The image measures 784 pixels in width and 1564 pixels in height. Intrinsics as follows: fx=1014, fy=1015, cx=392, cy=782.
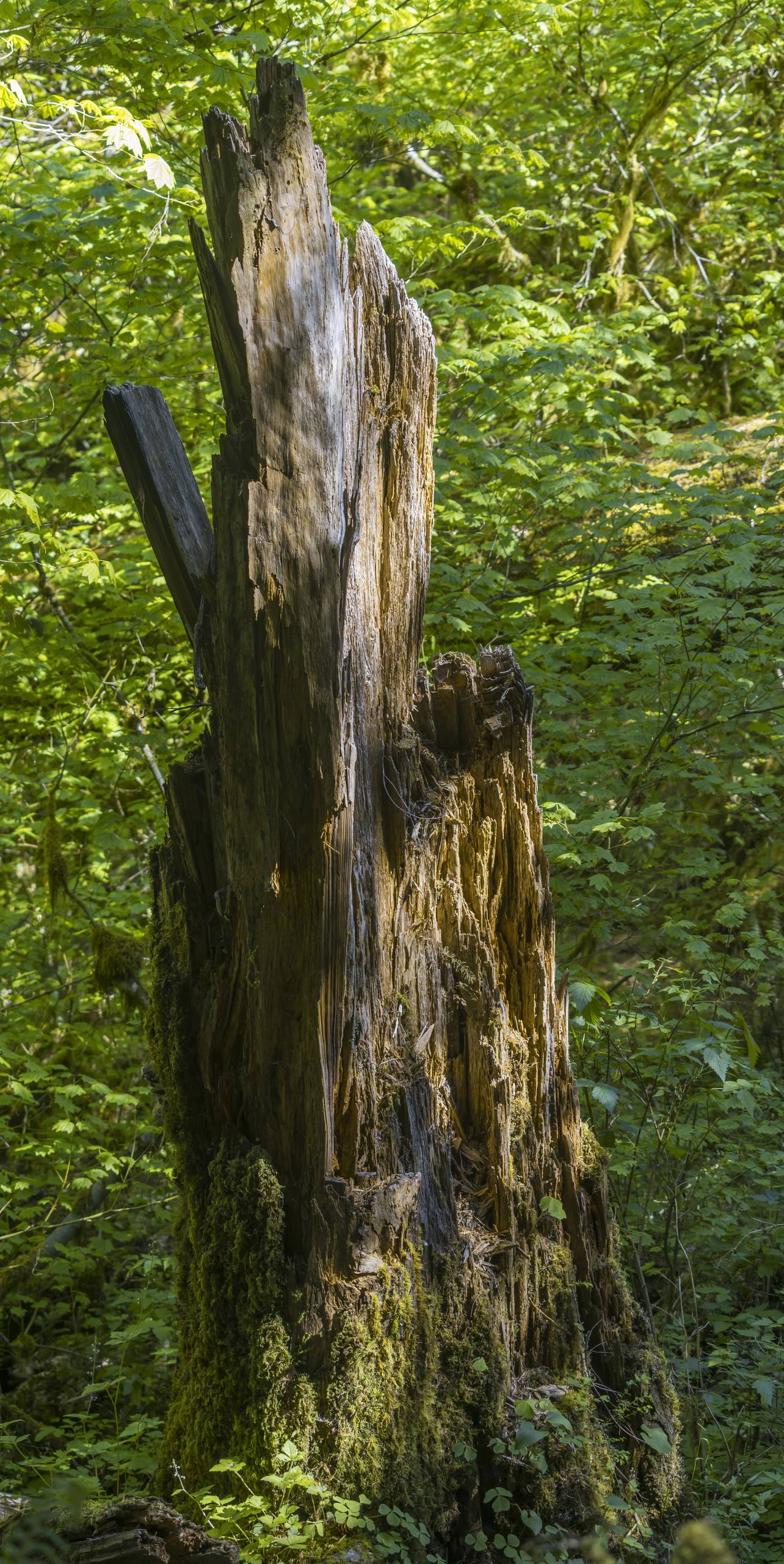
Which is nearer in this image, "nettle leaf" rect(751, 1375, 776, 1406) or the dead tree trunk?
the dead tree trunk

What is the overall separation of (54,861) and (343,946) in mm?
3433

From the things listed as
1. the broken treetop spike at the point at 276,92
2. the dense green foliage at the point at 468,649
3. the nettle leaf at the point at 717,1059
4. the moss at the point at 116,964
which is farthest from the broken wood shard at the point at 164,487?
the moss at the point at 116,964

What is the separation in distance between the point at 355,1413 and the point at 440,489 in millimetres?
5092

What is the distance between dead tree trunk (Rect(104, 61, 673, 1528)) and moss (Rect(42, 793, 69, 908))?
2973mm

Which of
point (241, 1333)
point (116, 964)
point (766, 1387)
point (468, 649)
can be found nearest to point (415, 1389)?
point (241, 1333)

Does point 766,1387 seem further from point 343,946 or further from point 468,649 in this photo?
point 468,649

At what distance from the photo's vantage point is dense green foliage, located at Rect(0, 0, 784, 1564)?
4.05m

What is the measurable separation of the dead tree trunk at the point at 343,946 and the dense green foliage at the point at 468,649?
0.58 m

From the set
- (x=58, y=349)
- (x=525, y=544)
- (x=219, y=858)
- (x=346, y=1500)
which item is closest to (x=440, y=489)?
(x=525, y=544)

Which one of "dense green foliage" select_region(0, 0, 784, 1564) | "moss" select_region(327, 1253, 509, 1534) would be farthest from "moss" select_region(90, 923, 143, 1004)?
"moss" select_region(327, 1253, 509, 1534)

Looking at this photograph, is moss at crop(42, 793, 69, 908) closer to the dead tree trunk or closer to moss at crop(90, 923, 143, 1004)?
moss at crop(90, 923, 143, 1004)

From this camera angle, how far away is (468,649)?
6.88m

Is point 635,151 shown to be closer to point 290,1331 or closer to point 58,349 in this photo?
point 58,349

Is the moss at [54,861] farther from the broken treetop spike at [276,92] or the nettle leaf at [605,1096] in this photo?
the broken treetop spike at [276,92]
